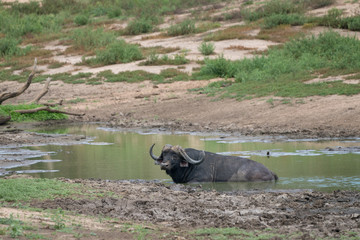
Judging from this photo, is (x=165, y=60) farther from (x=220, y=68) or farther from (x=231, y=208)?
(x=231, y=208)

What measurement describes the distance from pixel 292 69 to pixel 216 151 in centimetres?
880

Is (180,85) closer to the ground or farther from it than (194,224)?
closer to the ground

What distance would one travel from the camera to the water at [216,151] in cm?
1048

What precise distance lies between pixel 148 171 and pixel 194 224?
5210 mm

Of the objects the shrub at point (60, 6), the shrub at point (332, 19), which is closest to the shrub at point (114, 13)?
the shrub at point (60, 6)

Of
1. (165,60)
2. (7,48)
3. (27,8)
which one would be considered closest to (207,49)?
(165,60)

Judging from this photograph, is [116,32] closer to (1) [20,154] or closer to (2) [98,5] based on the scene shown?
(2) [98,5]

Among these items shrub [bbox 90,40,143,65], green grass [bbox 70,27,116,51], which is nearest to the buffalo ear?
shrub [bbox 90,40,143,65]

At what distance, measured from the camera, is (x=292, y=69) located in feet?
70.8

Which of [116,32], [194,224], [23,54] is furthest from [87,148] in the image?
[116,32]

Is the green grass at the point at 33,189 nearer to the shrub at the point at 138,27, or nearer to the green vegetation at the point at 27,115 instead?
the green vegetation at the point at 27,115

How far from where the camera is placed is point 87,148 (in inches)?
585

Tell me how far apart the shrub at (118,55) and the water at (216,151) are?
10837 millimetres

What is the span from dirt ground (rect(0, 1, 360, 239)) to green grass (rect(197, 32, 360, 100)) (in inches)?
24.6
